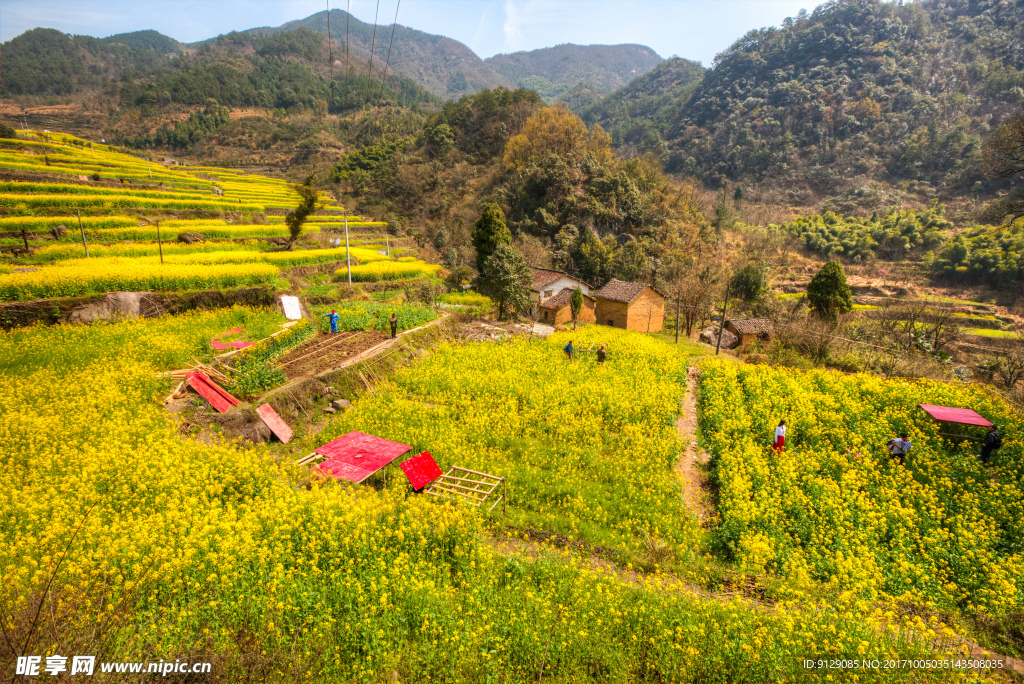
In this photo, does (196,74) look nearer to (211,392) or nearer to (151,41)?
(151,41)

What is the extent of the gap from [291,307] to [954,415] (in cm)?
2414

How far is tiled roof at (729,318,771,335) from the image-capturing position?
29406 mm

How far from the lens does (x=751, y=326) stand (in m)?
30.0

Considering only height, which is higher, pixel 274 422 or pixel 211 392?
pixel 211 392

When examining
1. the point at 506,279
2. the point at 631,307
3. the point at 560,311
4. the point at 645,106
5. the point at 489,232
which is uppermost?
the point at 645,106

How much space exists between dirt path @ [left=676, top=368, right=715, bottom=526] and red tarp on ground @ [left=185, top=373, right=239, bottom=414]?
12.5m

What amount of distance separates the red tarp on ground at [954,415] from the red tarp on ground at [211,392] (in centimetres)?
1948

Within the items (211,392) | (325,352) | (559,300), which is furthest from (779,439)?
(559,300)

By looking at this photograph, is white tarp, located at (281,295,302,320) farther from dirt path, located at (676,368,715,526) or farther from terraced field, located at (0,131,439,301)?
dirt path, located at (676,368,715,526)

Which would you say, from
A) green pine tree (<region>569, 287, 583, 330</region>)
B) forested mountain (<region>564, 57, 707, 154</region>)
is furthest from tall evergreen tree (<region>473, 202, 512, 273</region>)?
forested mountain (<region>564, 57, 707, 154</region>)

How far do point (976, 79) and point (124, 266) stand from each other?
13483 cm

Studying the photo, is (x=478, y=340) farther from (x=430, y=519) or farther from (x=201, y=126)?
(x=201, y=126)

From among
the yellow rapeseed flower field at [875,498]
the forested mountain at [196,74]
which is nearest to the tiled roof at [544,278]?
the yellow rapeseed flower field at [875,498]

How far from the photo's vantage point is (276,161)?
6931cm
